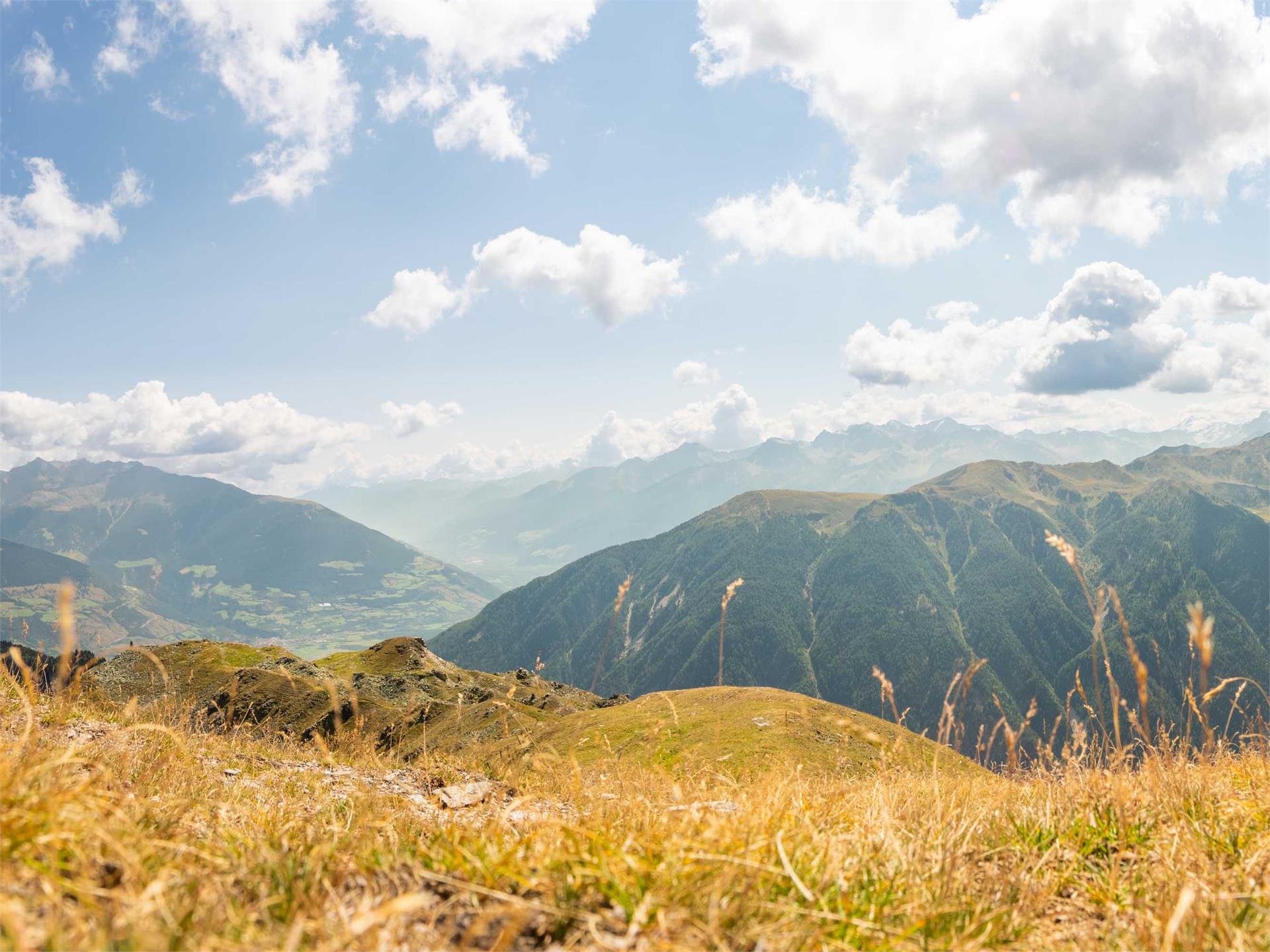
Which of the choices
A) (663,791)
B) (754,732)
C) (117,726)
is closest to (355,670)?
(754,732)

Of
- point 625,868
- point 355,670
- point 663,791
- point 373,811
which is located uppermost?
point 625,868

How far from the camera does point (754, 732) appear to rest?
49875 millimetres

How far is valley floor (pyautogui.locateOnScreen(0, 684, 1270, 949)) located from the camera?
2635mm

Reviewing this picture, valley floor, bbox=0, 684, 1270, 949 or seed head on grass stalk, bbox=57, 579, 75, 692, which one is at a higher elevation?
seed head on grass stalk, bbox=57, 579, 75, 692

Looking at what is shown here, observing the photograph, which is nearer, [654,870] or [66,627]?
[654,870]

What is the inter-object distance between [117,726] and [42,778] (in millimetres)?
11264

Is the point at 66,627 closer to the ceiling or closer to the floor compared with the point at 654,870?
closer to the ceiling

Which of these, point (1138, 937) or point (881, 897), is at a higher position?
point (881, 897)

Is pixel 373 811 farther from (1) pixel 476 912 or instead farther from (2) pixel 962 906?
(2) pixel 962 906

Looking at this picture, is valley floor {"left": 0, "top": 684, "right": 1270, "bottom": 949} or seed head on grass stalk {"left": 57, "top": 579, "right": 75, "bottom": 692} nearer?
valley floor {"left": 0, "top": 684, "right": 1270, "bottom": 949}

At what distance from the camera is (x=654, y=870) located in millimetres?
3166

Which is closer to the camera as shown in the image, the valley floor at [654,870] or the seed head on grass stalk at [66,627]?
the valley floor at [654,870]

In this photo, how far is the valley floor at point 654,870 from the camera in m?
2.63

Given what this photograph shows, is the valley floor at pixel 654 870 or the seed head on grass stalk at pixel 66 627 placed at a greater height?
the seed head on grass stalk at pixel 66 627
